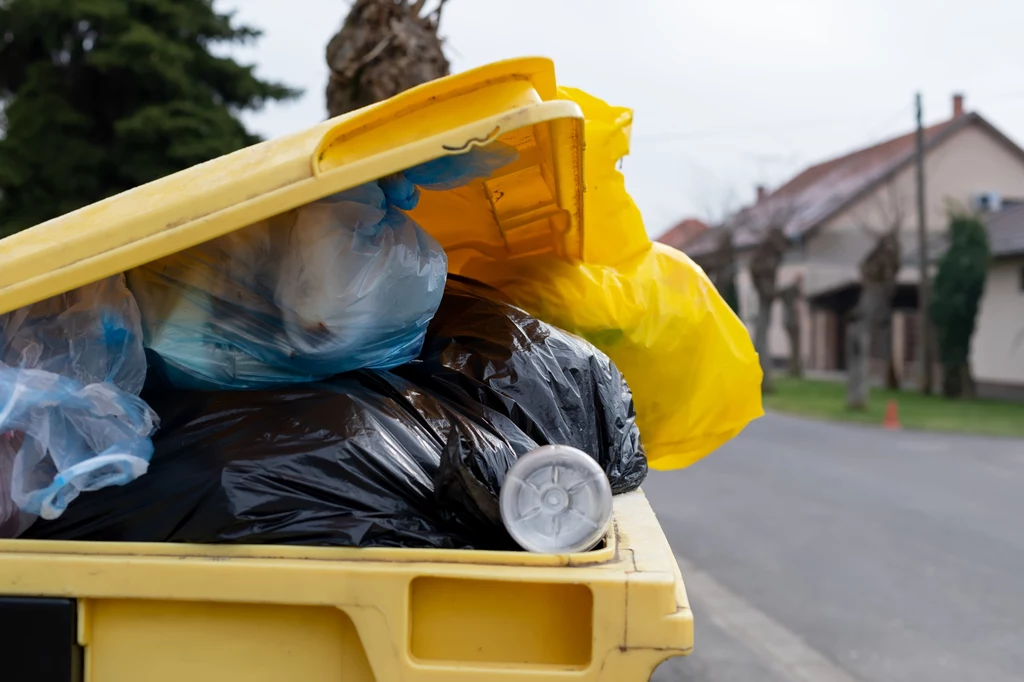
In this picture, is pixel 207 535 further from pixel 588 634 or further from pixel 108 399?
pixel 588 634

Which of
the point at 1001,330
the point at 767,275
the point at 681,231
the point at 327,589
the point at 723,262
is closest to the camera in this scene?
the point at 327,589

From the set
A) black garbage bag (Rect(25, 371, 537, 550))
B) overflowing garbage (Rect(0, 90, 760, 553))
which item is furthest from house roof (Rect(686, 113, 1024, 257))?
black garbage bag (Rect(25, 371, 537, 550))

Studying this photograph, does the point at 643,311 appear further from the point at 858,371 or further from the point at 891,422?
the point at 858,371

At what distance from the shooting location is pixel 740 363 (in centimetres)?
317

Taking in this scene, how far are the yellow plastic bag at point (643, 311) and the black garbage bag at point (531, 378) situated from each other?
39cm

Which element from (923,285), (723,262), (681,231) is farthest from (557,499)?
(681,231)

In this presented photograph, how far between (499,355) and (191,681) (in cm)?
104

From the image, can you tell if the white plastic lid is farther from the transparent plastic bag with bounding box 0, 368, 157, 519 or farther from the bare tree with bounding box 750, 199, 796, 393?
the bare tree with bounding box 750, 199, 796, 393

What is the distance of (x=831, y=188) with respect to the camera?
36.4 metres

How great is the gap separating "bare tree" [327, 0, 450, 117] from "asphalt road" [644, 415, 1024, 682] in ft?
10.5

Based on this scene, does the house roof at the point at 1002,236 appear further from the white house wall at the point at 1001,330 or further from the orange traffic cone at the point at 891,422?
the orange traffic cone at the point at 891,422

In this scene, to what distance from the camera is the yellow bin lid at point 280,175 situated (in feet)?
5.12

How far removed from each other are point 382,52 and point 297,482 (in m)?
3.61

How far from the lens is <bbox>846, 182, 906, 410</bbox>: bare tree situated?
18.8 m
